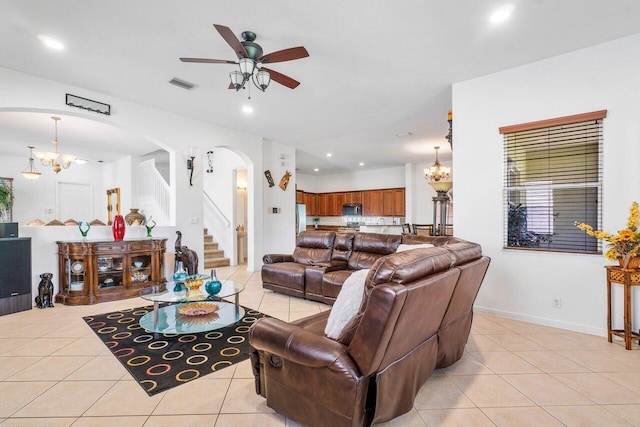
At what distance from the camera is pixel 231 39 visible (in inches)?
97.3

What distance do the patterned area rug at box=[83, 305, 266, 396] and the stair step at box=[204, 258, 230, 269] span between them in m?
3.27

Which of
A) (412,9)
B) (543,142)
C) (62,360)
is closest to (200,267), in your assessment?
(62,360)

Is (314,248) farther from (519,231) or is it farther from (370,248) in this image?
(519,231)

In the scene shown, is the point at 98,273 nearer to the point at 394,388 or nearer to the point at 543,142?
the point at 394,388

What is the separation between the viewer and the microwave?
409 inches

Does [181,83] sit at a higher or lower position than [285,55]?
higher

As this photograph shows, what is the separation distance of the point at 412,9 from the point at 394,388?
2.83m

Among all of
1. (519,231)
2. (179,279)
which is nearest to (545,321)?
(519,231)

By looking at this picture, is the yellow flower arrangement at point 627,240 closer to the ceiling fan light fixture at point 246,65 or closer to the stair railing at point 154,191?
the ceiling fan light fixture at point 246,65

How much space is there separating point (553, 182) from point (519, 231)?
0.65m

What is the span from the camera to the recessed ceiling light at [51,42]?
297cm

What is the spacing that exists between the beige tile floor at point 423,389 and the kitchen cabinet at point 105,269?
42.6 inches

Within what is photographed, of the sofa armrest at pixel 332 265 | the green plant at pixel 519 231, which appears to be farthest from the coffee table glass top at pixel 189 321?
the green plant at pixel 519 231

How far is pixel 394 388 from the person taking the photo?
5.26ft
